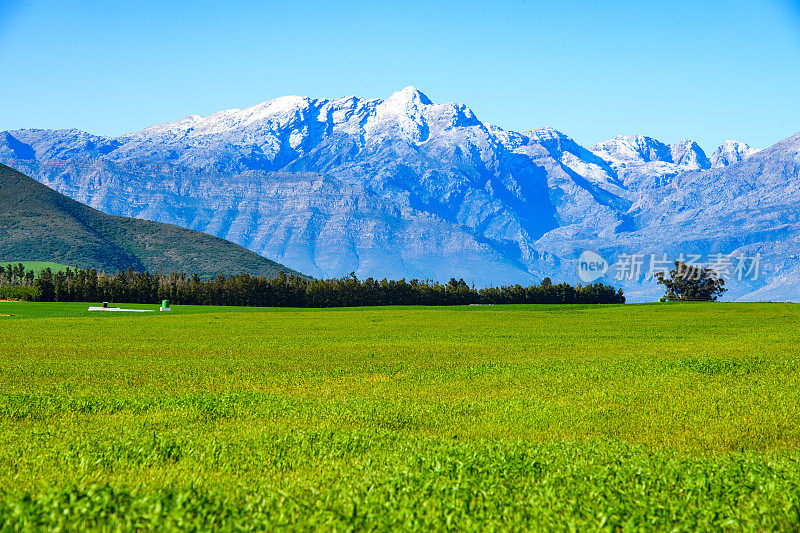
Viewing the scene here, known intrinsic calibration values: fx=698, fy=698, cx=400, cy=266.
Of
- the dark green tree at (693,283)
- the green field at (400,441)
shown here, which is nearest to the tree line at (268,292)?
the dark green tree at (693,283)

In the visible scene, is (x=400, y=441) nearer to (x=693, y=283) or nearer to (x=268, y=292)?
(x=268, y=292)

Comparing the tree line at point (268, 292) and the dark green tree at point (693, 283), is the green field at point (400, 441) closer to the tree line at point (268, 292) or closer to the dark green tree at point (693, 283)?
the tree line at point (268, 292)

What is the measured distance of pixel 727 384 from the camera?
21.2m

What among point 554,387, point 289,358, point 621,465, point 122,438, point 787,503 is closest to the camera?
point 787,503

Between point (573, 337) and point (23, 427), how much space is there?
3267 centimetres

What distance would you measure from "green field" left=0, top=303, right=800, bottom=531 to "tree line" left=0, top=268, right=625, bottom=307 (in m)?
88.1

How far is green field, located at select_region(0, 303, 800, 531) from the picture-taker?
8.55m

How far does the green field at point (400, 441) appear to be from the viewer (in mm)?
8547

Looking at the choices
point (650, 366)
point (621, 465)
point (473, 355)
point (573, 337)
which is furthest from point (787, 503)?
point (573, 337)

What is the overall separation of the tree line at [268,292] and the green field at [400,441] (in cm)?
8809

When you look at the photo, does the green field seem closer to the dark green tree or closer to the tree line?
the tree line

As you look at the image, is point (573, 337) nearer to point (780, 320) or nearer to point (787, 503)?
point (780, 320)

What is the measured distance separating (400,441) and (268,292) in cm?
11017

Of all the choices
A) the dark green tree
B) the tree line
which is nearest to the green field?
the tree line
